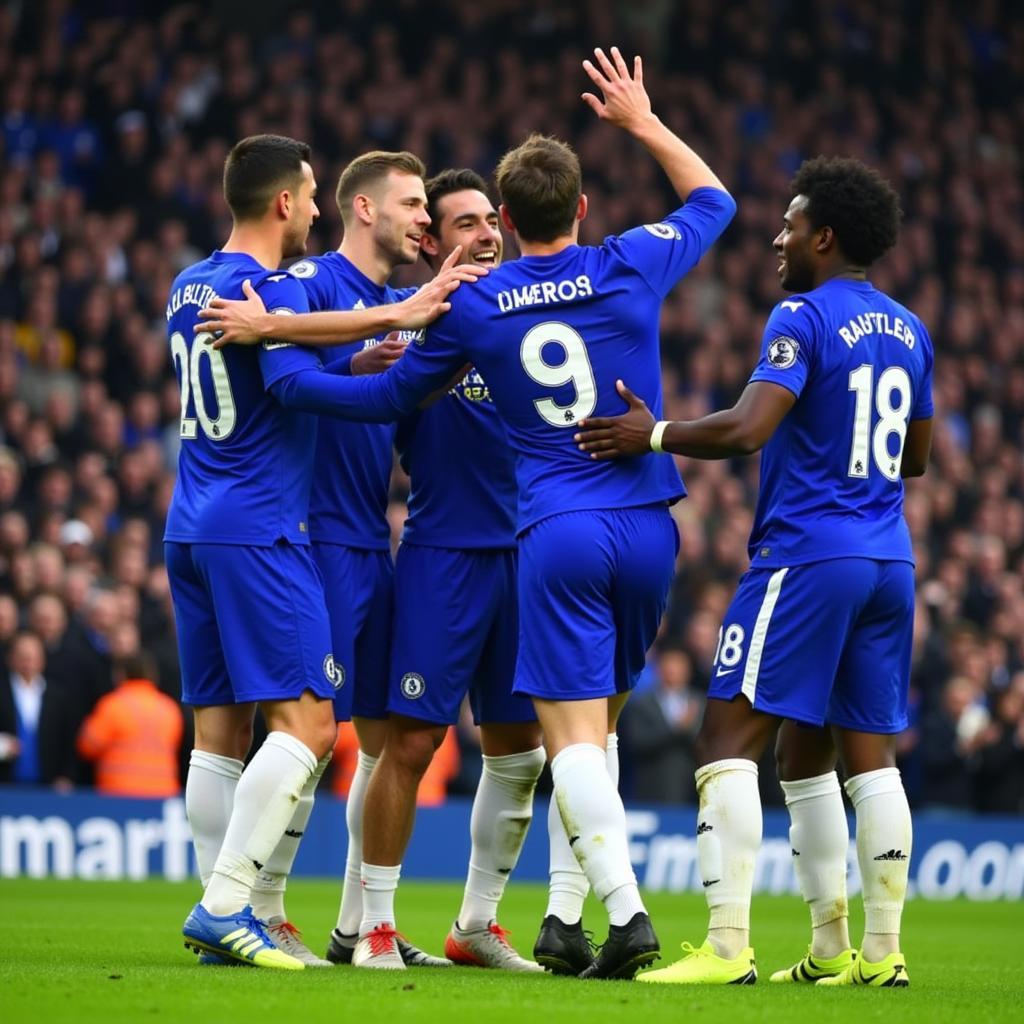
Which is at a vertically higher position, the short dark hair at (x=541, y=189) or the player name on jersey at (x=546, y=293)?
the short dark hair at (x=541, y=189)

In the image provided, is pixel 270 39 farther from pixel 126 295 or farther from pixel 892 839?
pixel 892 839

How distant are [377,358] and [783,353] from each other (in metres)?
1.49

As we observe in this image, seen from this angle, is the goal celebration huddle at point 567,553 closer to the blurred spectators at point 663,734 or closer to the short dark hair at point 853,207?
the short dark hair at point 853,207

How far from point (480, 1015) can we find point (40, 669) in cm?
925

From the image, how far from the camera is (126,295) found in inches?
679

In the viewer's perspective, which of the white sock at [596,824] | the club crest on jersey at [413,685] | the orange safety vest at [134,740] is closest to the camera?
the white sock at [596,824]

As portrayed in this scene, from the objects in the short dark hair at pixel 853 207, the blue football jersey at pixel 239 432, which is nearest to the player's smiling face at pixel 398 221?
the blue football jersey at pixel 239 432

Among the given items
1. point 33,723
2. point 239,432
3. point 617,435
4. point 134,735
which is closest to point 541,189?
point 617,435

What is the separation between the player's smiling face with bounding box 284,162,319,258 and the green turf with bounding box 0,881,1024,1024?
2.62m

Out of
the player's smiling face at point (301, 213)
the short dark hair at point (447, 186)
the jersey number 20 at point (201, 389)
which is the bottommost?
the jersey number 20 at point (201, 389)

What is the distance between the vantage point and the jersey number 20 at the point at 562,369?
21.7ft

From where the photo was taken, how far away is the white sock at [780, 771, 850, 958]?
6898 mm

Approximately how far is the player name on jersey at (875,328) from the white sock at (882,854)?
1493mm

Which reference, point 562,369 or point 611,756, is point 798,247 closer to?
point 562,369
